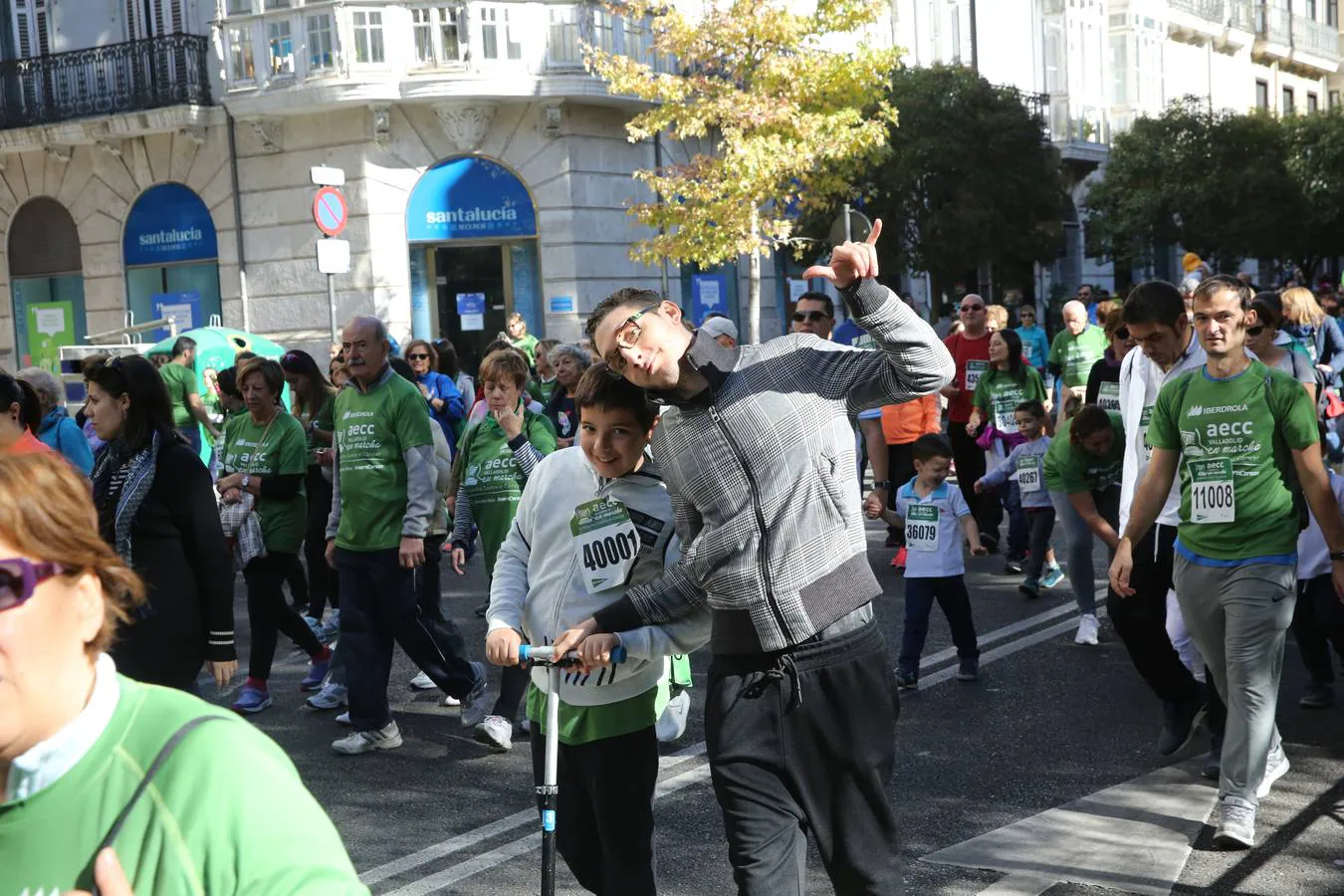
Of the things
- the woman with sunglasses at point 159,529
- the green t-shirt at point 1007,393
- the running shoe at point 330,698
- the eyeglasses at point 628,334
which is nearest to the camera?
the eyeglasses at point 628,334

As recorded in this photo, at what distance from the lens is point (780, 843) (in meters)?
3.68

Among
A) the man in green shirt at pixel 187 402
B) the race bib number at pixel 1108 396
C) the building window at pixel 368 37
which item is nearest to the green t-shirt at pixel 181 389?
the man in green shirt at pixel 187 402

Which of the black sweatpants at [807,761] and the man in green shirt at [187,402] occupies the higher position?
the man in green shirt at [187,402]

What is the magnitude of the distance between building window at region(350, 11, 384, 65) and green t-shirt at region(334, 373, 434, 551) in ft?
61.3

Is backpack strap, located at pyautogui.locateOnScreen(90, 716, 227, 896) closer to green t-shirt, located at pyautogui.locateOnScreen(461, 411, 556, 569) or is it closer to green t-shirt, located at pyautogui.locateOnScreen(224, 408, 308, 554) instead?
green t-shirt, located at pyautogui.locateOnScreen(461, 411, 556, 569)

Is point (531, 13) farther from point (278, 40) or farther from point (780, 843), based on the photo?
point (780, 843)

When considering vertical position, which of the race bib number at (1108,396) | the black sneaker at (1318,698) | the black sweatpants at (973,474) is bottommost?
the black sneaker at (1318,698)

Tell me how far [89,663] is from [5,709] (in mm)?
137

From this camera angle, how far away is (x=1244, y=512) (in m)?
5.29

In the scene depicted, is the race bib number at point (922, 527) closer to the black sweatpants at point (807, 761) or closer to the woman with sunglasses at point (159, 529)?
the woman with sunglasses at point (159, 529)

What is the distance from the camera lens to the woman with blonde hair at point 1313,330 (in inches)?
416

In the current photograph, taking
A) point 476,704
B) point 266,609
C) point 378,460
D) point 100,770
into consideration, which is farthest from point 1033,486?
point 100,770

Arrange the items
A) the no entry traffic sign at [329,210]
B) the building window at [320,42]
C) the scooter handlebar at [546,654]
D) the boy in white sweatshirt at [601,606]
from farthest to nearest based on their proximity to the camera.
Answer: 1. the building window at [320,42]
2. the no entry traffic sign at [329,210]
3. the boy in white sweatshirt at [601,606]
4. the scooter handlebar at [546,654]

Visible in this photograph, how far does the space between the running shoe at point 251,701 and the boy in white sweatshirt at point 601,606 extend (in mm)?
4130
